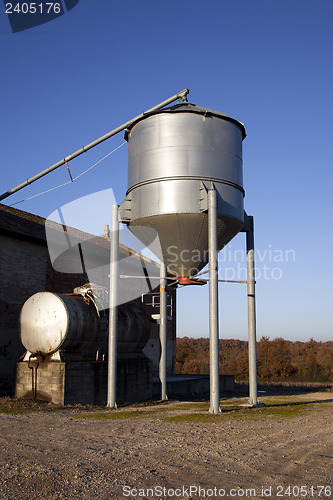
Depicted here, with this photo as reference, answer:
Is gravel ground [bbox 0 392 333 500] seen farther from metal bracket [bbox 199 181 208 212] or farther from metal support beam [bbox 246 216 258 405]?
metal bracket [bbox 199 181 208 212]

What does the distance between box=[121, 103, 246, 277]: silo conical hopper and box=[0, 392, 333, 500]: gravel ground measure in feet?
15.4

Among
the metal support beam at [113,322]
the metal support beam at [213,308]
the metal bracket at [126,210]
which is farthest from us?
the metal bracket at [126,210]

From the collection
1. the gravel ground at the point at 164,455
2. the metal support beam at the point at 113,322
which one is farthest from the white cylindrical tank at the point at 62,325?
the gravel ground at the point at 164,455

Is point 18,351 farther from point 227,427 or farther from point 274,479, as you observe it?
point 274,479

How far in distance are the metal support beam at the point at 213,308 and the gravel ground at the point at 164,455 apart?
59 centimetres

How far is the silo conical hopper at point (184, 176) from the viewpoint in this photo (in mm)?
11672

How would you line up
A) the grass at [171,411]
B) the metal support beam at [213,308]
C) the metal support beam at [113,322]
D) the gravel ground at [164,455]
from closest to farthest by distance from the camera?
the gravel ground at [164,455] < the grass at [171,411] < the metal support beam at [213,308] < the metal support beam at [113,322]

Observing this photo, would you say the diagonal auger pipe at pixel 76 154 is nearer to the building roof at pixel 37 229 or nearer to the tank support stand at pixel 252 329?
the building roof at pixel 37 229

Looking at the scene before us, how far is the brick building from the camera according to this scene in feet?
57.5

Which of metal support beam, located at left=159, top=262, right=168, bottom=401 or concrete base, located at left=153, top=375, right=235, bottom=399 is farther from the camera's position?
concrete base, located at left=153, top=375, right=235, bottom=399

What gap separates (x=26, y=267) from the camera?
18.8m

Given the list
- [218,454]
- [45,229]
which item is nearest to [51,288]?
[45,229]

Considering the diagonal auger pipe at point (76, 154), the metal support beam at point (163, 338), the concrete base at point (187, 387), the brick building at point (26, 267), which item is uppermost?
the diagonal auger pipe at point (76, 154)

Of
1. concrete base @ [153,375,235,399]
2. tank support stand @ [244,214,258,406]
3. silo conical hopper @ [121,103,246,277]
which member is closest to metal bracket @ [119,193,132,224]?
silo conical hopper @ [121,103,246,277]
